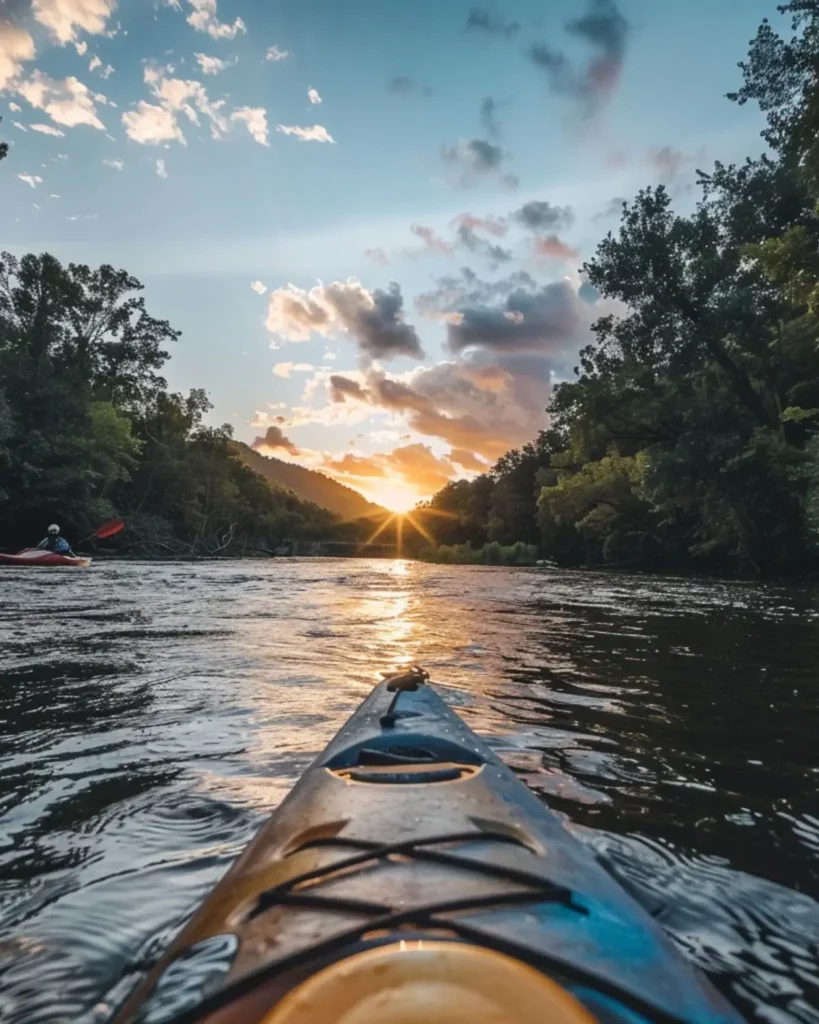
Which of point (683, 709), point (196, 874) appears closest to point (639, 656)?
point (683, 709)

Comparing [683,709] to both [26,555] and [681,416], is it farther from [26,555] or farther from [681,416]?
[681,416]

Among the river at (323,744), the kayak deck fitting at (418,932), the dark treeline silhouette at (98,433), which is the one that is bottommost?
the river at (323,744)

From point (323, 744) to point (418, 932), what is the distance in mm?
2094

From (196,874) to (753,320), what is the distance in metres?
21.2

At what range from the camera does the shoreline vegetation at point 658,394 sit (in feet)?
58.4

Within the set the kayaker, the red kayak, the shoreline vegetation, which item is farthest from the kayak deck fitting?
the kayaker

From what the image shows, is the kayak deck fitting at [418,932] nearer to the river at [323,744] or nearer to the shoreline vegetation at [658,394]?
the river at [323,744]

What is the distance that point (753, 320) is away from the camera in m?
19.2

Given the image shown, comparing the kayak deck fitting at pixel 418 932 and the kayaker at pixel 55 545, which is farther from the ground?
the kayaker at pixel 55 545

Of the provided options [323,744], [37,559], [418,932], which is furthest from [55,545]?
[418,932]

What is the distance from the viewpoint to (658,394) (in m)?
21.9

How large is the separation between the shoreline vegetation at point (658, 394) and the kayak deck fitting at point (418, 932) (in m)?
13.2

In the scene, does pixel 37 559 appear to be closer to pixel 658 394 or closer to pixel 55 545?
pixel 55 545

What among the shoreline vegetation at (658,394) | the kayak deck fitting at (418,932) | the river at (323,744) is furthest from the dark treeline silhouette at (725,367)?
the kayak deck fitting at (418,932)
